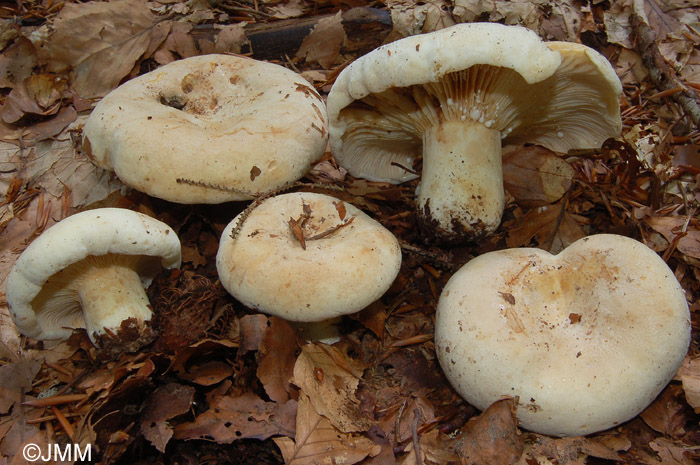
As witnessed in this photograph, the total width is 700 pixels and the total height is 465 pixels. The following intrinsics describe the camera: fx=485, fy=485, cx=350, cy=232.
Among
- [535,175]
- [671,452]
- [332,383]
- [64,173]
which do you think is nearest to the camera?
[671,452]

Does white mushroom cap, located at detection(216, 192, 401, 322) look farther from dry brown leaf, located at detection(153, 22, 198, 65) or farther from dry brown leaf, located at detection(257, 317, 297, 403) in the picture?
dry brown leaf, located at detection(153, 22, 198, 65)

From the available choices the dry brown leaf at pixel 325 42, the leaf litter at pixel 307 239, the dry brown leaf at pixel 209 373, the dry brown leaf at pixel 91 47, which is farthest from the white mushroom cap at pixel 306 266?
the dry brown leaf at pixel 91 47

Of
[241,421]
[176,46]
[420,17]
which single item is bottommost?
[241,421]

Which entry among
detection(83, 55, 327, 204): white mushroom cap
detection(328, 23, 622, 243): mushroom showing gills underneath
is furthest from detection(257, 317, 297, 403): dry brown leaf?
detection(328, 23, 622, 243): mushroom showing gills underneath

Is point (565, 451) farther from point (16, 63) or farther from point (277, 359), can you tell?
point (16, 63)

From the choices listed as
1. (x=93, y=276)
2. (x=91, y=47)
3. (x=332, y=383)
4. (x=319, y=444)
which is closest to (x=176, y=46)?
(x=91, y=47)

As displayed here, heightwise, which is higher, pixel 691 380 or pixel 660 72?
pixel 660 72

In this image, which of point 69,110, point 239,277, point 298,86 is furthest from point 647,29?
point 69,110

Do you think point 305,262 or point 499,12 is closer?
point 305,262
